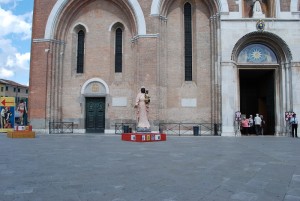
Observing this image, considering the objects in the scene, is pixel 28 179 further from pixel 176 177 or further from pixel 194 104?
pixel 194 104

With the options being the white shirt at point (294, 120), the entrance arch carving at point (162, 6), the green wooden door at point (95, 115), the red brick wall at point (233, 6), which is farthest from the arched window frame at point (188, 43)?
the white shirt at point (294, 120)

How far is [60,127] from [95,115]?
245 centimetres

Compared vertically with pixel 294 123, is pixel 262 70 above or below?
above

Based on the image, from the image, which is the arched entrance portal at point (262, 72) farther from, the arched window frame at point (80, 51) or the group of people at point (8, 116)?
the group of people at point (8, 116)

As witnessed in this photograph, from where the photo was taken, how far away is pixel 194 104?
18.7 metres

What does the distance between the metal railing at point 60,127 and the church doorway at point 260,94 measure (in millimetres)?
12176

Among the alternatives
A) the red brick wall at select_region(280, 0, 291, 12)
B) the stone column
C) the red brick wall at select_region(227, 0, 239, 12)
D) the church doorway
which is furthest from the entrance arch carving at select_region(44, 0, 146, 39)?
the red brick wall at select_region(280, 0, 291, 12)

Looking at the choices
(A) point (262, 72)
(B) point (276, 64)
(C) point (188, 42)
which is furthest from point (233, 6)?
(A) point (262, 72)

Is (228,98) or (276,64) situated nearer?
(228,98)

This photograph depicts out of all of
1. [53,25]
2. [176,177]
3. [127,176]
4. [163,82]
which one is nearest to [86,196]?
[127,176]

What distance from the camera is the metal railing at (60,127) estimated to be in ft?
62.0

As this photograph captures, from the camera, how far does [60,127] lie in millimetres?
19344

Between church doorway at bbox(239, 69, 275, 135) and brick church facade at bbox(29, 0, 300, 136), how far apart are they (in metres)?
0.16

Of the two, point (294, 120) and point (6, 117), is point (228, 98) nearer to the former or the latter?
point (294, 120)
